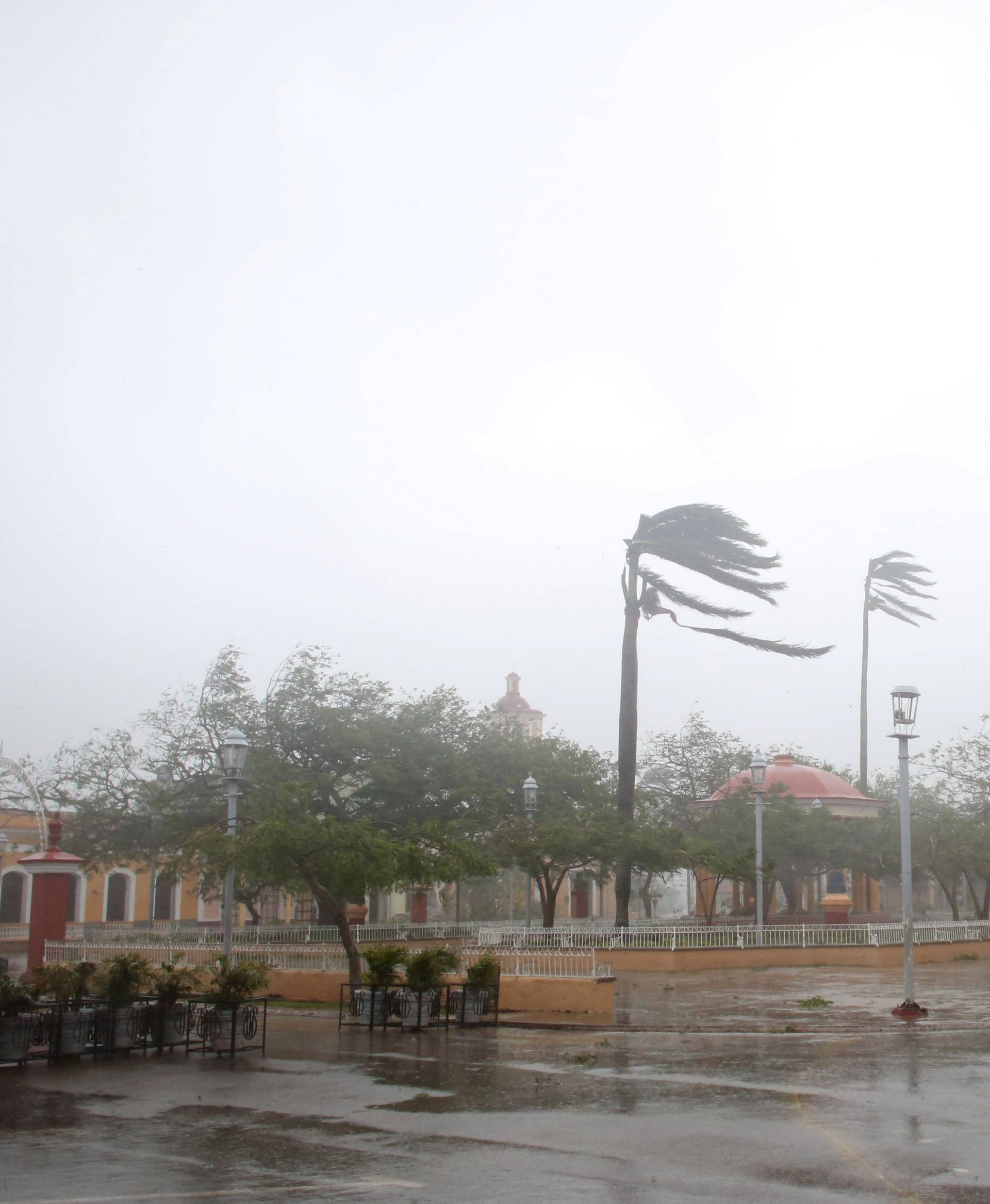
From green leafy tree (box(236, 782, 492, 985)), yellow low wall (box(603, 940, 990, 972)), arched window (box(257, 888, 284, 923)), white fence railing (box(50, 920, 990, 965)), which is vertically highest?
green leafy tree (box(236, 782, 492, 985))

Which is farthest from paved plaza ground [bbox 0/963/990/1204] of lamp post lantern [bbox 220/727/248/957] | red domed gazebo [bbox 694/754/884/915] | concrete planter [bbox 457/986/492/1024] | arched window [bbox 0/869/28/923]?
arched window [bbox 0/869/28/923]

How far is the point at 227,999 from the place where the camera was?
1467cm

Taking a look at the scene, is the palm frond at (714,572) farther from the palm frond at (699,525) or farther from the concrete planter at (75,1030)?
the concrete planter at (75,1030)

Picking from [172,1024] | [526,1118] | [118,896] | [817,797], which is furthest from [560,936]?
[118,896]

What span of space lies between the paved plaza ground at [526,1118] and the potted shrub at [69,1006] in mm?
605

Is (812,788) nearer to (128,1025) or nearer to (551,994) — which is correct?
(551,994)

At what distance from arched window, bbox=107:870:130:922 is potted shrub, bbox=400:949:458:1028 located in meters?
37.1

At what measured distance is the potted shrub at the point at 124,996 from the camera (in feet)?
47.8

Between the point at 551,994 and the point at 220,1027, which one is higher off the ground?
the point at 220,1027

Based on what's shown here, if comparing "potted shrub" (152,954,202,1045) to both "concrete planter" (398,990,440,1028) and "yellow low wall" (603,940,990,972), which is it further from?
"yellow low wall" (603,940,990,972)

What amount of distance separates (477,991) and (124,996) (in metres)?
5.12

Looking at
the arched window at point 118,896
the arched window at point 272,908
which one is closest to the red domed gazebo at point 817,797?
the arched window at point 272,908

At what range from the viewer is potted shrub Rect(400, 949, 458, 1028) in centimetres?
1695

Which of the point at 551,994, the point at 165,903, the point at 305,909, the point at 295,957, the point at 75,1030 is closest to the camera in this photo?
the point at 75,1030
